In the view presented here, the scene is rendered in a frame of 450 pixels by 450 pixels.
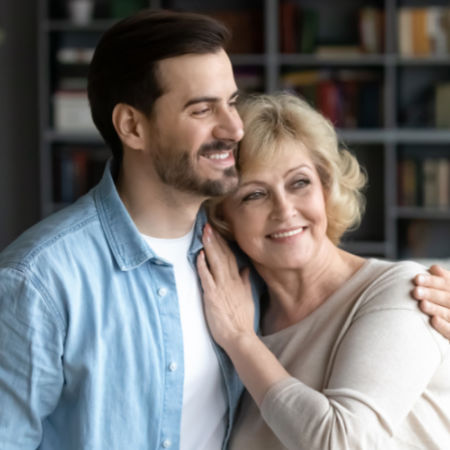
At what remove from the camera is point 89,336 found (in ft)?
4.49

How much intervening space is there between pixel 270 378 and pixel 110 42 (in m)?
0.78

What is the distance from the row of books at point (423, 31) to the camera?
4570mm

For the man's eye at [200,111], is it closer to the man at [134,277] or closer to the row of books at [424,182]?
the man at [134,277]

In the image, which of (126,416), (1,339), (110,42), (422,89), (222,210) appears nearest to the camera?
(1,339)

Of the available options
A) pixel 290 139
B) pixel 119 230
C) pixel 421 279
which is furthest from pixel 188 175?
pixel 421 279

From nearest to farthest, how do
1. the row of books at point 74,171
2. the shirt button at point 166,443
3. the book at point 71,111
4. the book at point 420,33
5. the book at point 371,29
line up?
the shirt button at point 166,443 < the book at point 420,33 < the book at point 371,29 < the book at point 71,111 < the row of books at point 74,171

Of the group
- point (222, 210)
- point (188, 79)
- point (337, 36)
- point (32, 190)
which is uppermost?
point (337, 36)

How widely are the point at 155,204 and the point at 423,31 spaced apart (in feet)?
11.6

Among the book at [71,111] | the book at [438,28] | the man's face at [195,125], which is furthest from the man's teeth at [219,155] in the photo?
the book at [438,28]

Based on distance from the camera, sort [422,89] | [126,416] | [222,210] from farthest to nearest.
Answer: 1. [422,89]
2. [222,210]
3. [126,416]

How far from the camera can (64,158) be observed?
193 inches

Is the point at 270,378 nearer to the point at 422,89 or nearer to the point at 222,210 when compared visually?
the point at 222,210

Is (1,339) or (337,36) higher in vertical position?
(337,36)

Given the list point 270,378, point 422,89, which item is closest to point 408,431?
point 270,378
